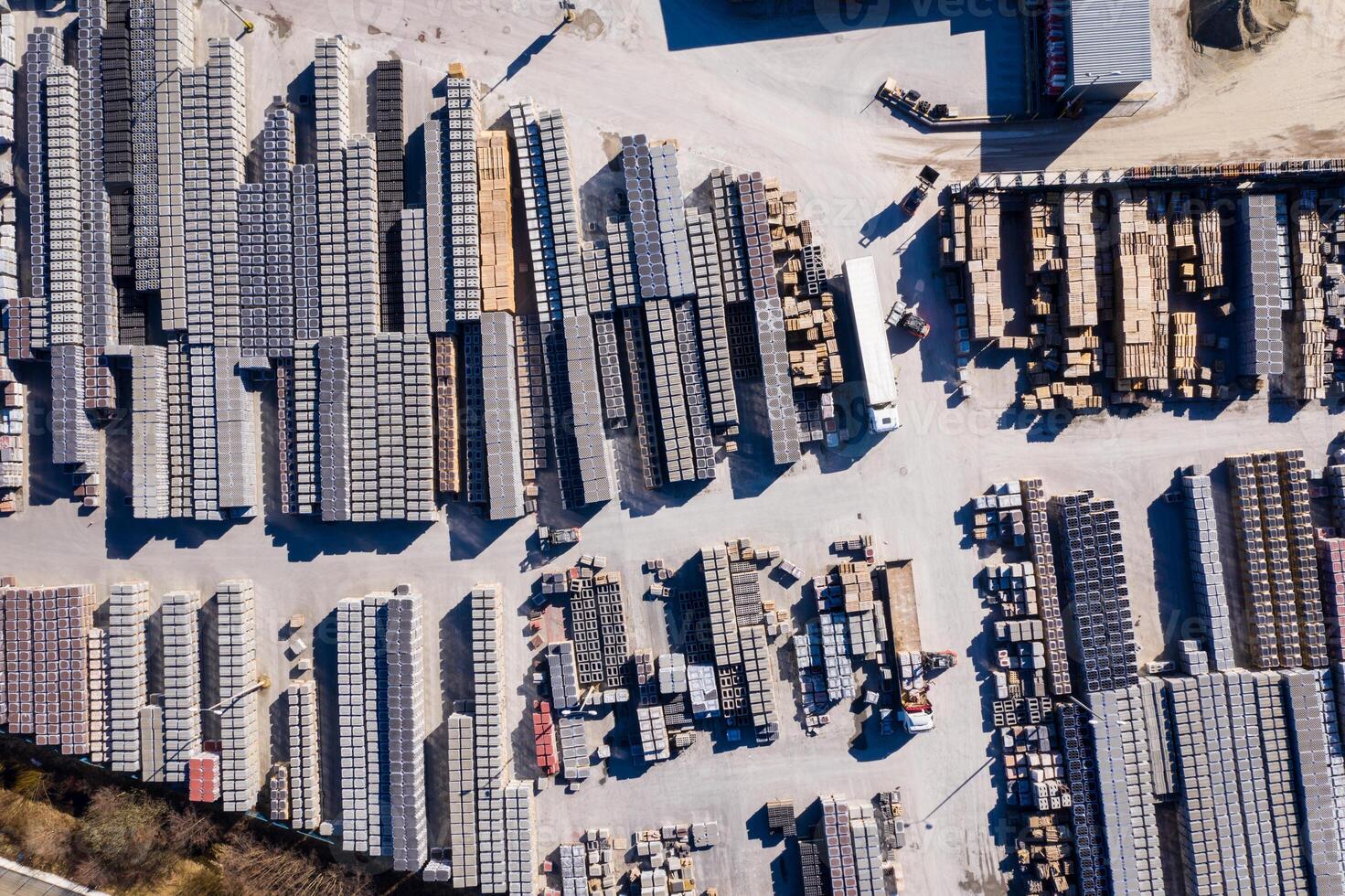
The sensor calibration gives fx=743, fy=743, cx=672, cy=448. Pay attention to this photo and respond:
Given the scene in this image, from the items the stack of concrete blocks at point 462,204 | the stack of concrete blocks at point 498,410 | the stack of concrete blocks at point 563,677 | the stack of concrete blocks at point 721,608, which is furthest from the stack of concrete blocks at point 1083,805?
the stack of concrete blocks at point 462,204

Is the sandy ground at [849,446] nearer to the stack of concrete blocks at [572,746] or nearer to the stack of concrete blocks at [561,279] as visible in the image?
the stack of concrete blocks at [572,746]

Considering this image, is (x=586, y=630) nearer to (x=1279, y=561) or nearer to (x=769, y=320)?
(x=769, y=320)

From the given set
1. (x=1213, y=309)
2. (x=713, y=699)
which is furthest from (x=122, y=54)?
(x=1213, y=309)

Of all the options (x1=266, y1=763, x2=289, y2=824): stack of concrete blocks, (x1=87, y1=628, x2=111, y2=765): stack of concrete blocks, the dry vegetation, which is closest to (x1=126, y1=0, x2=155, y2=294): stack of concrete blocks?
(x1=87, y1=628, x2=111, y2=765): stack of concrete blocks

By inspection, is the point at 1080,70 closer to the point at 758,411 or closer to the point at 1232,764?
the point at 758,411

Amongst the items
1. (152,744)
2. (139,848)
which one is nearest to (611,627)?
(152,744)
